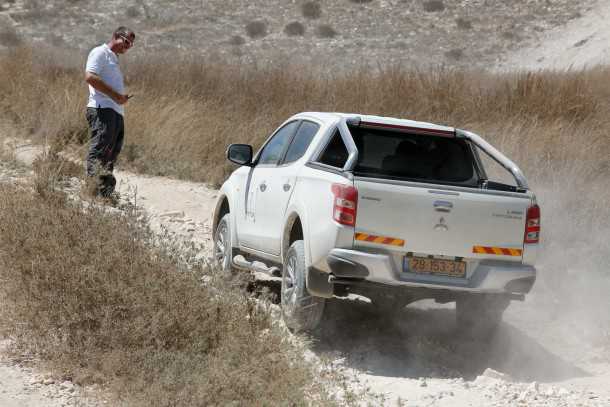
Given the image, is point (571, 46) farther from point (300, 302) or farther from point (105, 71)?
point (300, 302)

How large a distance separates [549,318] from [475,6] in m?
42.3

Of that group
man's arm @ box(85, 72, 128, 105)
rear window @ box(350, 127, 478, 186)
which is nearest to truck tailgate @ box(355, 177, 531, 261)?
rear window @ box(350, 127, 478, 186)

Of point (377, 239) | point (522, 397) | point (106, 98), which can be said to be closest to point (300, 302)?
point (377, 239)

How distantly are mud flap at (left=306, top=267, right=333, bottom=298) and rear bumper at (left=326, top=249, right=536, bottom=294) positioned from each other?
10 centimetres

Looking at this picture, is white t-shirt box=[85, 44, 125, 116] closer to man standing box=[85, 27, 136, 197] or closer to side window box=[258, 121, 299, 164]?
man standing box=[85, 27, 136, 197]

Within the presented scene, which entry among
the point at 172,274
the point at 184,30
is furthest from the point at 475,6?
the point at 172,274

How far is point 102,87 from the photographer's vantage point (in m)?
11.4

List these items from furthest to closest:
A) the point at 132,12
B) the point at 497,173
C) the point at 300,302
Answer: the point at 132,12 → the point at 497,173 → the point at 300,302

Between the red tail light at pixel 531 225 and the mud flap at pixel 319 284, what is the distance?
4.54ft

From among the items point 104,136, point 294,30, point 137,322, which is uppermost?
point 137,322

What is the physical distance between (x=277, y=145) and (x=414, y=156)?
1.47m

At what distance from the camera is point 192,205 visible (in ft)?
43.9

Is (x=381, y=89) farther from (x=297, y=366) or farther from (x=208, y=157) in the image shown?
(x=297, y=366)

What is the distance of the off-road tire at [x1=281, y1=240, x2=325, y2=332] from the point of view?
732 cm
